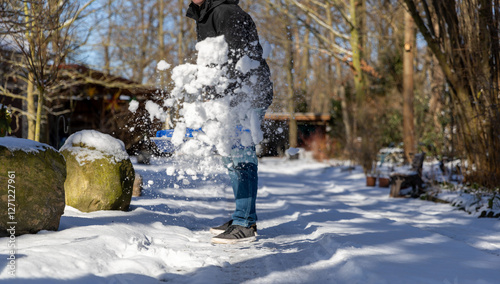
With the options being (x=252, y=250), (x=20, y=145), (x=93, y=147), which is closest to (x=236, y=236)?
(x=252, y=250)

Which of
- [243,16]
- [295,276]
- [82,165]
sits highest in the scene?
[243,16]

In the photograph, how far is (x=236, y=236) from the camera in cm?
373

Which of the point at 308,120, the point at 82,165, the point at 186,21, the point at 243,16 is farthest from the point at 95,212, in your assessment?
the point at 308,120

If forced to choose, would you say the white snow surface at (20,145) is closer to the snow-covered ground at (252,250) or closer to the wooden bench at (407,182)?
the snow-covered ground at (252,250)

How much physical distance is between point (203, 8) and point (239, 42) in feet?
1.74

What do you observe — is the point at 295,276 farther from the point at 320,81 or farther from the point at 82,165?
the point at 320,81

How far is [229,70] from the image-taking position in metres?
3.71

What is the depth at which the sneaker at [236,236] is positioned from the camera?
12.1ft

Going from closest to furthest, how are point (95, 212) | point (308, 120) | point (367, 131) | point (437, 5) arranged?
1. point (95, 212)
2. point (437, 5)
3. point (367, 131)
4. point (308, 120)

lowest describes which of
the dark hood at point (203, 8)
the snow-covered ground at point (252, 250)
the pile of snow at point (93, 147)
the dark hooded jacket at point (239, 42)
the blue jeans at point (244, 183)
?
the snow-covered ground at point (252, 250)

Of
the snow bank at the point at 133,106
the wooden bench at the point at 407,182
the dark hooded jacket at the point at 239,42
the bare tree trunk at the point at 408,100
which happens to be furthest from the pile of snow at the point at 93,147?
Answer: the bare tree trunk at the point at 408,100

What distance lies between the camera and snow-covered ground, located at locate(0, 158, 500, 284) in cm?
257

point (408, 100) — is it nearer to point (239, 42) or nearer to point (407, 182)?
point (407, 182)

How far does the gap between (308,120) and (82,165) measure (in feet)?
83.6
